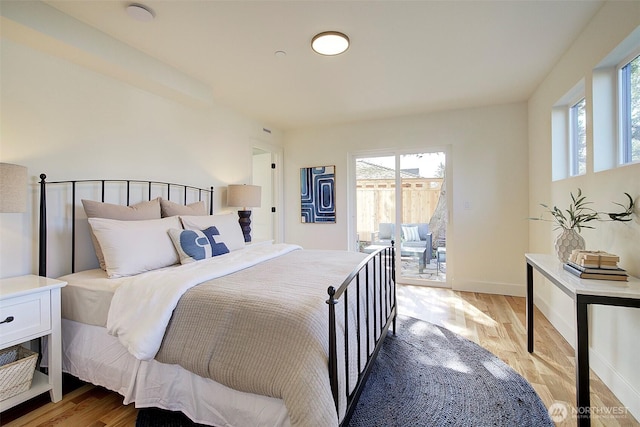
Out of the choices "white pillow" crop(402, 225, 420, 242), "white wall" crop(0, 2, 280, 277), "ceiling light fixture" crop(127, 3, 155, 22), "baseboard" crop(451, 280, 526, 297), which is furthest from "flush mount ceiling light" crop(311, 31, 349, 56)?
"baseboard" crop(451, 280, 526, 297)

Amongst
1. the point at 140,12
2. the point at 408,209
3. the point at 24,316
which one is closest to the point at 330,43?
the point at 140,12

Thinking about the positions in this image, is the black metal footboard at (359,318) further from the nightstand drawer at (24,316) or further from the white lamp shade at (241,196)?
the white lamp shade at (241,196)

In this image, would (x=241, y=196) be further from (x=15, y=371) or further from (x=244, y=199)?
(x=15, y=371)

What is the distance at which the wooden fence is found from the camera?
14.0ft

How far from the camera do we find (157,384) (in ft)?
5.13

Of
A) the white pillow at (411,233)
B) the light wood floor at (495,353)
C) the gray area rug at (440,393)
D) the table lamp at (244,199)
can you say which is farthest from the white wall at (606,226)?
the table lamp at (244,199)

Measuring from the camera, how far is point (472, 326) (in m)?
2.81

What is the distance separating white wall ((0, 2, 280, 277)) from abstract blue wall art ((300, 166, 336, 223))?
1829 millimetres

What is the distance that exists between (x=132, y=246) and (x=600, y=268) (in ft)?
9.03

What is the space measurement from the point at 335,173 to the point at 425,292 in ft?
7.02

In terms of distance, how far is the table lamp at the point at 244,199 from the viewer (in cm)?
362

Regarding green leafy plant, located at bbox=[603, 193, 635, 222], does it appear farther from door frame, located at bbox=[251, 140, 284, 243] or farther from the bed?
door frame, located at bbox=[251, 140, 284, 243]

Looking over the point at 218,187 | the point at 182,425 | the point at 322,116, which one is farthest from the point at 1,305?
the point at 322,116

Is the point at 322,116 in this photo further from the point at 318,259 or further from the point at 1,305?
the point at 1,305
